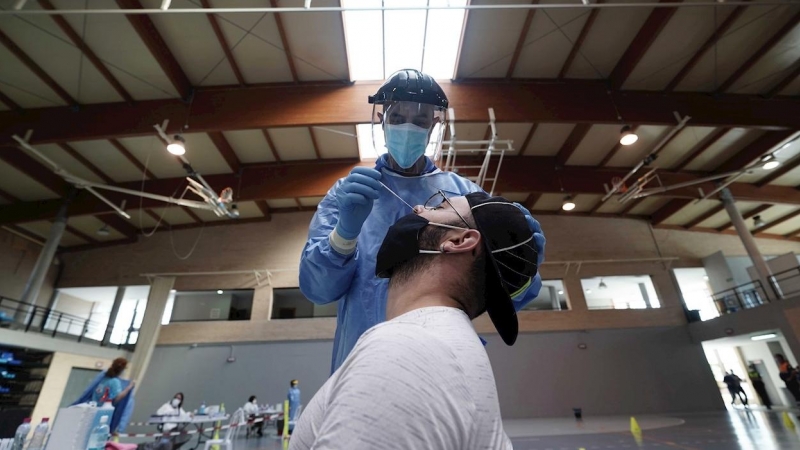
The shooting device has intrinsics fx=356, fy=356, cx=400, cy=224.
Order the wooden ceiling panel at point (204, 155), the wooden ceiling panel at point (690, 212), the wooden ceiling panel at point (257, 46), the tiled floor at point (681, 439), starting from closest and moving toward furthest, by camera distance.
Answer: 1. the tiled floor at point (681, 439)
2. the wooden ceiling panel at point (257, 46)
3. the wooden ceiling panel at point (204, 155)
4. the wooden ceiling panel at point (690, 212)

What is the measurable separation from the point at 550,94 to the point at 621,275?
8492 mm

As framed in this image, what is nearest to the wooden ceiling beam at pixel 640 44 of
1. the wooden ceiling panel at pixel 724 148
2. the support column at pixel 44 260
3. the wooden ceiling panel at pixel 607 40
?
the wooden ceiling panel at pixel 607 40

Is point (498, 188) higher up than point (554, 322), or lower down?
higher up

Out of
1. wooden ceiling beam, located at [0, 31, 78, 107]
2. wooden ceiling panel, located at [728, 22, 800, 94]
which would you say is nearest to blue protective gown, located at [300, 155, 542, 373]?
wooden ceiling beam, located at [0, 31, 78, 107]

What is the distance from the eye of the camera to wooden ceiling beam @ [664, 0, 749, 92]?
656 centimetres

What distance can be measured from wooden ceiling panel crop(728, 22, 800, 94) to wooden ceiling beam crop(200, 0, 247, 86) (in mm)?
10839

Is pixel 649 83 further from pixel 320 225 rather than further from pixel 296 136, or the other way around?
pixel 320 225

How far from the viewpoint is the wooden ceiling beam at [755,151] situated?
8.99 m

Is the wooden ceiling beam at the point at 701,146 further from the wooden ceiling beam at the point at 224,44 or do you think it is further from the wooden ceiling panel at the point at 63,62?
the wooden ceiling panel at the point at 63,62

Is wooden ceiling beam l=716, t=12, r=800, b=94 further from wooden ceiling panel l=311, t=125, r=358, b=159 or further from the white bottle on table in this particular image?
the white bottle on table

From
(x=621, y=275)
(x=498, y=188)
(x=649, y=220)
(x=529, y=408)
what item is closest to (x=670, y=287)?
(x=621, y=275)

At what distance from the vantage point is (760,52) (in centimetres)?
728

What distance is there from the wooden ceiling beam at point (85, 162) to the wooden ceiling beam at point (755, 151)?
17.3 metres

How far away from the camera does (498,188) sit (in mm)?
10531
